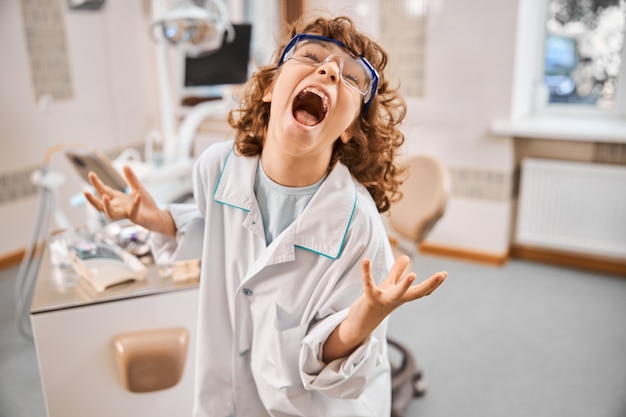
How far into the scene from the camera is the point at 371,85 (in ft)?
3.28

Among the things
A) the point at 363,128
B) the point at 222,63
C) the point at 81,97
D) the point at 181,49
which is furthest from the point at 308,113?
the point at 81,97

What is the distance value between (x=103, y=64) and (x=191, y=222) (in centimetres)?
331

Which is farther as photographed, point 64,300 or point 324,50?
point 64,300

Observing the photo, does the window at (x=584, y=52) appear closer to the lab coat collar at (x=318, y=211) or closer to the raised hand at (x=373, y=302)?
the lab coat collar at (x=318, y=211)

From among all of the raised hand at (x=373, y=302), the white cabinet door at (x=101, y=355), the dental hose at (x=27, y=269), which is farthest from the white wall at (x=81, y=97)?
the raised hand at (x=373, y=302)

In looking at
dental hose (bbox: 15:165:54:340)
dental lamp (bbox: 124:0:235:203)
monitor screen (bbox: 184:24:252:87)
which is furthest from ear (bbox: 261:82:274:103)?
monitor screen (bbox: 184:24:252:87)

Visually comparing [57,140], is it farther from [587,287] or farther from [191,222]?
[587,287]

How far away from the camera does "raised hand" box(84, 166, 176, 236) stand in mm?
1131

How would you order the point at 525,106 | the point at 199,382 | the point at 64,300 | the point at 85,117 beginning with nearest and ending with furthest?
the point at 199,382 → the point at 64,300 → the point at 525,106 → the point at 85,117

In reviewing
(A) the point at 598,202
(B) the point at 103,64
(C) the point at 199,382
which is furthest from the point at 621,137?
(B) the point at 103,64

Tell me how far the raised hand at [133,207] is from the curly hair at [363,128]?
0.73 feet

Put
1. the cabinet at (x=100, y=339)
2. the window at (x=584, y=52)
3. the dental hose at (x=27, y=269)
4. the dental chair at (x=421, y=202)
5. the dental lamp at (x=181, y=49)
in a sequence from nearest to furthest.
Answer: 1. the cabinet at (x=100, y=339)
2. the dental chair at (x=421, y=202)
3. the dental lamp at (x=181, y=49)
4. the dental hose at (x=27, y=269)
5. the window at (x=584, y=52)

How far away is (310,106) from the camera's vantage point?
1029 millimetres

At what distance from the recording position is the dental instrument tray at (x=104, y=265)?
156cm
